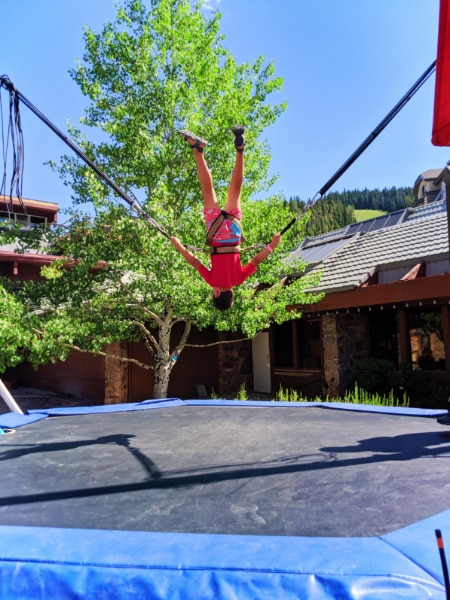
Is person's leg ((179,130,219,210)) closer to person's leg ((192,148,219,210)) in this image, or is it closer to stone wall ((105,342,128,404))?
person's leg ((192,148,219,210))

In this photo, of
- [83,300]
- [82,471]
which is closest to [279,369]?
[83,300]

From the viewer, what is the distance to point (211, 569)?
135 centimetres

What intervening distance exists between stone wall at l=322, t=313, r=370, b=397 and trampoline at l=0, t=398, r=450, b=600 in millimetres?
3955

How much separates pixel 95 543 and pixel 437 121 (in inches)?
97.9

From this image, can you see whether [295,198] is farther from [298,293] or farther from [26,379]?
[298,293]

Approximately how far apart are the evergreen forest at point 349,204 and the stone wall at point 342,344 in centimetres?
3952

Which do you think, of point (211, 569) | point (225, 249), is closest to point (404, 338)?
point (225, 249)

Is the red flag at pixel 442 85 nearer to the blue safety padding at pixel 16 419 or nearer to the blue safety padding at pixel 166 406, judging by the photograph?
the blue safety padding at pixel 166 406

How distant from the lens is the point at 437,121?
239cm

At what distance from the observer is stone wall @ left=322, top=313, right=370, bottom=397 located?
7844mm

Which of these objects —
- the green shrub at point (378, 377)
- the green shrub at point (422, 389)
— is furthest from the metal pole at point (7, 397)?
the green shrub at point (422, 389)

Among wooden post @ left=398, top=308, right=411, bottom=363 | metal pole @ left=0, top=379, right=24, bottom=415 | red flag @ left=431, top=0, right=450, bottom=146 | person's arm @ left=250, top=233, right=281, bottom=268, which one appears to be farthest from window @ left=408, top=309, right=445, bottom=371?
metal pole @ left=0, top=379, right=24, bottom=415

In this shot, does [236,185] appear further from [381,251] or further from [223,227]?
[381,251]

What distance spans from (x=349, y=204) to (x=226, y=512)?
220 ft
